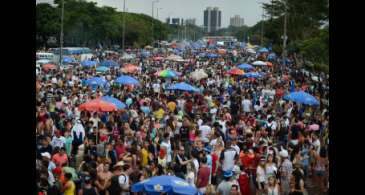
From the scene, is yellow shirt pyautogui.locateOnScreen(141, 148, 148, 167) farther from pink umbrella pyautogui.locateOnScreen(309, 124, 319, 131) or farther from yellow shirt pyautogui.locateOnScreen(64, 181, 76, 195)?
pink umbrella pyautogui.locateOnScreen(309, 124, 319, 131)

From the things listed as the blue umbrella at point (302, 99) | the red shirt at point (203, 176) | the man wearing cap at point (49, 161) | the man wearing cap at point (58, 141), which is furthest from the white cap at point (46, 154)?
the blue umbrella at point (302, 99)

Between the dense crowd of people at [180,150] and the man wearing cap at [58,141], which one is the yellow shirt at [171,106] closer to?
the dense crowd of people at [180,150]

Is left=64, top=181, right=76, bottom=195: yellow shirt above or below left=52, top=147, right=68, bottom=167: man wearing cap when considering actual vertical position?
below

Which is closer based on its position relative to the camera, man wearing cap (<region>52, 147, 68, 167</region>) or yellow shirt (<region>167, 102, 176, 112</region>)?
man wearing cap (<region>52, 147, 68, 167</region>)

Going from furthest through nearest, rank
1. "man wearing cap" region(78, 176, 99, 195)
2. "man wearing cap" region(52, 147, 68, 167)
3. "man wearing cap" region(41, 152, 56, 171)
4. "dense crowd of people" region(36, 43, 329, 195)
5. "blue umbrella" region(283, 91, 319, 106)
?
"blue umbrella" region(283, 91, 319, 106), "man wearing cap" region(52, 147, 68, 167), "man wearing cap" region(41, 152, 56, 171), "dense crowd of people" region(36, 43, 329, 195), "man wearing cap" region(78, 176, 99, 195)

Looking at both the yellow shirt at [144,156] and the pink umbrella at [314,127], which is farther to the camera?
the pink umbrella at [314,127]

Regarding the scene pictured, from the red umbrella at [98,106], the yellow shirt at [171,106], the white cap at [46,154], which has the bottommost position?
the white cap at [46,154]

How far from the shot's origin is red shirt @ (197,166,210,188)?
10070mm

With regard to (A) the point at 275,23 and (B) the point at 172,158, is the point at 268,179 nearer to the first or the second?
(B) the point at 172,158

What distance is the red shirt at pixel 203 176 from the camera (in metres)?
10.1

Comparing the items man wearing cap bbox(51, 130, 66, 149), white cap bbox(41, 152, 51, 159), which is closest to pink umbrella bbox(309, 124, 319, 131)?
man wearing cap bbox(51, 130, 66, 149)

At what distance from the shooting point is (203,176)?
10.1 metres

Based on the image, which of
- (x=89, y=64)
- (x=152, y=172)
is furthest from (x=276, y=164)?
(x=89, y=64)
